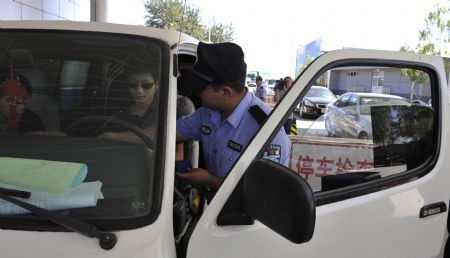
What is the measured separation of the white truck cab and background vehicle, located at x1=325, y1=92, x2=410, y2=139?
0.05 meters

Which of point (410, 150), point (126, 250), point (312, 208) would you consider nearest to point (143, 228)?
point (126, 250)

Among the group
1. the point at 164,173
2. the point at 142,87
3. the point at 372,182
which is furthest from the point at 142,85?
the point at 372,182

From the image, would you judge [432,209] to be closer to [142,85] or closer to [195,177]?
[195,177]

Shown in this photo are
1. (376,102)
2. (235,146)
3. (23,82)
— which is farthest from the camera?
(376,102)

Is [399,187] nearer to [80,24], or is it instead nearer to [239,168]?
[239,168]

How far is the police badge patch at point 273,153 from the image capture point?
67.9 inches

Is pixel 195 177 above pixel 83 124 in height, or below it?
below

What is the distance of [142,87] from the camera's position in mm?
1667

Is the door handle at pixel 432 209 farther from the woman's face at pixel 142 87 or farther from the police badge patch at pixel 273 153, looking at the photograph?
the woman's face at pixel 142 87

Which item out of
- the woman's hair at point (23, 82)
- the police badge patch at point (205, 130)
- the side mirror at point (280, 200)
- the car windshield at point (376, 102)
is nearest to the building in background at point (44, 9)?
the police badge patch at point (205, 130)

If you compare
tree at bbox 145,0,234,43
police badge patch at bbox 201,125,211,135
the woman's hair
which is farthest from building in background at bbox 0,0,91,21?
the woman's hair

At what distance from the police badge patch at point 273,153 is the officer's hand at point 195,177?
1.15 ft

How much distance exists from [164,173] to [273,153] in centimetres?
49

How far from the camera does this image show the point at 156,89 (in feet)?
5.35
